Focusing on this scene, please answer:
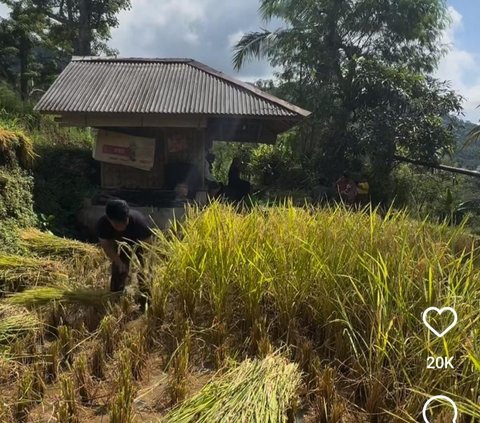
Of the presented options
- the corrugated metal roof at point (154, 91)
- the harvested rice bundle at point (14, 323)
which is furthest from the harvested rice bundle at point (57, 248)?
the corrugated metal roof at point (154, 91)

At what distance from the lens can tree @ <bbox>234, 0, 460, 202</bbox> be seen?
40.2ft

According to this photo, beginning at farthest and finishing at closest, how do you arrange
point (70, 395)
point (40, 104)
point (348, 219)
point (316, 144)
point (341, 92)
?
1. point (316, 144)
2. point (341, 92)
3. point (40, 104)
4. point (348, 219)
5. point (70, 395)

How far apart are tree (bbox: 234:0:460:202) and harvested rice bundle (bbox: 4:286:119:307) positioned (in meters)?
9.57

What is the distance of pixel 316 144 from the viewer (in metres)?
14.2

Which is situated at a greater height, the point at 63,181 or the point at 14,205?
the point at 63,181

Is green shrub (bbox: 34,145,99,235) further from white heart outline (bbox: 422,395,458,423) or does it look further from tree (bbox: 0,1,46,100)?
tree (bbox: 0,1,46,100)

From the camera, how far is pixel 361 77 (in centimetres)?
1270

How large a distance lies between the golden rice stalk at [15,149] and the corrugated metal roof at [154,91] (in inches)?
45.7

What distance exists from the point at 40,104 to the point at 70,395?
6.51 meters

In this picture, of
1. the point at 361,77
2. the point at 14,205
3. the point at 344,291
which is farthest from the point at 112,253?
the point at 361,77

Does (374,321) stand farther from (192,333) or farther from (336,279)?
(192,333)

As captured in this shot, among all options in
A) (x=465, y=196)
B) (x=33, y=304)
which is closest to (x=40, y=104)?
(x=33, y=304)

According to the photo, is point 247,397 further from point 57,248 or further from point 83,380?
point 57,248

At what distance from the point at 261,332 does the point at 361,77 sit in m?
10.9
